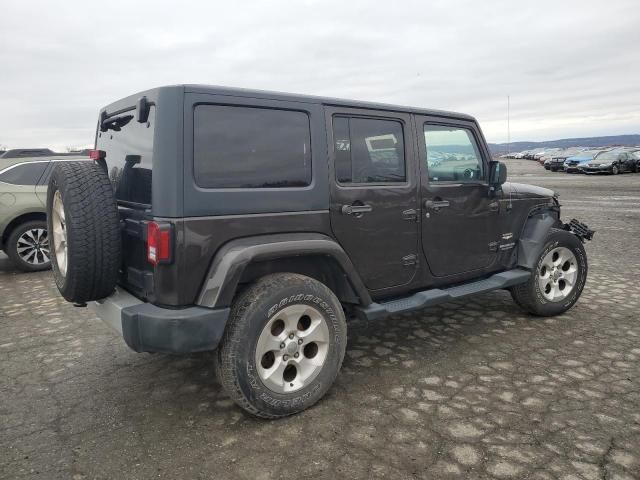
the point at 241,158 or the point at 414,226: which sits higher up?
the point at 241,158

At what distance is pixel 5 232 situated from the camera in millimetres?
7164

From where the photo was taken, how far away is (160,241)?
2605mm

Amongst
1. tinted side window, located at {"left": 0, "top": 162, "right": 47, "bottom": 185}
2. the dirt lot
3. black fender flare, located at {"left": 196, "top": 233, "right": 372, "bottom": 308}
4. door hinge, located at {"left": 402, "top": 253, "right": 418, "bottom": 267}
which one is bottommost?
the dirt lot

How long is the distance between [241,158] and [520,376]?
8.04 feet

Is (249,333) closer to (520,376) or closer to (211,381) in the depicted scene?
(211,381)

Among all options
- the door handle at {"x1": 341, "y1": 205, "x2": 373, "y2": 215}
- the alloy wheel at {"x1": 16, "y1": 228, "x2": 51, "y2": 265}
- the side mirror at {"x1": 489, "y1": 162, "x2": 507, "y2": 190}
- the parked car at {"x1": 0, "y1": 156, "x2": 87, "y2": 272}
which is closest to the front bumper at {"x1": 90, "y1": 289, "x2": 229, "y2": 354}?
the door handle at {"x1": 341, "y1": 205, "x2": 373, "y2": 215}

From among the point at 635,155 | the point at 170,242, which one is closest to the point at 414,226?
the point at 170,242

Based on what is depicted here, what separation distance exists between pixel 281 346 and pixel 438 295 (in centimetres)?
144

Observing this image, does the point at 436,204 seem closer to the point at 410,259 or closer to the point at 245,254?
the point at 410,259

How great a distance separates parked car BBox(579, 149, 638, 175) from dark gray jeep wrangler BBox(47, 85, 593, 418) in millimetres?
30145

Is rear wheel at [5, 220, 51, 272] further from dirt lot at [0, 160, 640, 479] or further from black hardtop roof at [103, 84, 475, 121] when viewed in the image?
black hardtop roof at [103, 84, 475, 121]

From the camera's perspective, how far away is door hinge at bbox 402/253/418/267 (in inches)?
144

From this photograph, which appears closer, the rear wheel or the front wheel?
the front wheel

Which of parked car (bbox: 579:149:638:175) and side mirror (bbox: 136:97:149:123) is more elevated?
parked car (bbox: 579:149:638:175)
